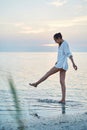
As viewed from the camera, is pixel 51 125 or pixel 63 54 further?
pixel 63 54

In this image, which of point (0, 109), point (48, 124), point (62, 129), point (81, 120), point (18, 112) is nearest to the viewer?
point (18, 112)

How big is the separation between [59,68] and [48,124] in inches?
125

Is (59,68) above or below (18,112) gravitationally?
below

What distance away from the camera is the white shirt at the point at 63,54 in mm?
7547

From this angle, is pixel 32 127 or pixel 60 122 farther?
pixel 60 122

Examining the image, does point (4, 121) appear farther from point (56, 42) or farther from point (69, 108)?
point (56, 42)

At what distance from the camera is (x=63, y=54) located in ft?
25.2

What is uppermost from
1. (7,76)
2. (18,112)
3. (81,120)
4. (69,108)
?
(7,76)

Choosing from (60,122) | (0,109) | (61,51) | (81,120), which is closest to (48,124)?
(60,122)

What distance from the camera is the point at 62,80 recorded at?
7910 mm

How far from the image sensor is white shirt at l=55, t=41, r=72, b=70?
7547 mm

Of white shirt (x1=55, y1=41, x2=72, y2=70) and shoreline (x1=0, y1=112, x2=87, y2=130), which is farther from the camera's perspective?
→ white shirt (x1=55, y1=41, x2=72, y2=70)

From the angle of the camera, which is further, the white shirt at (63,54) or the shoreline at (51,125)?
the white shirt at (63,54)

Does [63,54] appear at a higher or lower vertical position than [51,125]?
higher
